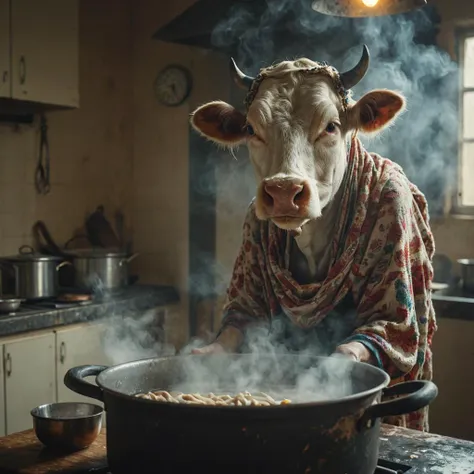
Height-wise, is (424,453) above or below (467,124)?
below

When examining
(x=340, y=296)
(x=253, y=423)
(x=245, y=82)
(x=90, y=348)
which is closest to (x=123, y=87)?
(x=90, y=348)

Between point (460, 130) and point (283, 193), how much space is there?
253 centimetres

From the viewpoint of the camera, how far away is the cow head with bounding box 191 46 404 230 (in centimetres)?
193

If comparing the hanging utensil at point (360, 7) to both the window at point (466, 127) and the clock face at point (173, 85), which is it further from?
the clock face at point (173, 85)

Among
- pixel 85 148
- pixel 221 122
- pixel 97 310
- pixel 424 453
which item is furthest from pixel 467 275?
pixel 85 148

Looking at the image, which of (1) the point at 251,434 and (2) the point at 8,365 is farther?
(2) the point at 8,365

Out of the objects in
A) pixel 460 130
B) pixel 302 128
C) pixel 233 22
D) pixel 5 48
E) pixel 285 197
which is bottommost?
pixel 285 197

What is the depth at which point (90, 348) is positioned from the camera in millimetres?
4141

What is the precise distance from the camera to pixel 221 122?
8.04 ft

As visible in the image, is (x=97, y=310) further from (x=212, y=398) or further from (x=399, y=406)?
(x=399, y=406)

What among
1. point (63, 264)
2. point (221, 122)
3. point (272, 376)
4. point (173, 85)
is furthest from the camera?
point (173, 85)

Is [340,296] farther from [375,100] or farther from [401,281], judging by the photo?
[375,100]

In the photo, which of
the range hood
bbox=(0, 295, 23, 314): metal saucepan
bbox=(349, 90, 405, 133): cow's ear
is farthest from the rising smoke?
bbox=(349, 90, 405, 133): cow's ear

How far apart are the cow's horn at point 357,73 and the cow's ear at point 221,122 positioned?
0.37 m
